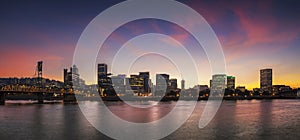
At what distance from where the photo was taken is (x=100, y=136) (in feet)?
84.9

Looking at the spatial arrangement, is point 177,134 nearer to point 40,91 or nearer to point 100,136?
point 100,136

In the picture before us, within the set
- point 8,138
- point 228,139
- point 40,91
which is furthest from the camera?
point 40,91

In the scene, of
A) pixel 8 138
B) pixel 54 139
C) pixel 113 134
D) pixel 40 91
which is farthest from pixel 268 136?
pixel 40 91

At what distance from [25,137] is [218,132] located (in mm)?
18631

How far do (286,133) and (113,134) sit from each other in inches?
671

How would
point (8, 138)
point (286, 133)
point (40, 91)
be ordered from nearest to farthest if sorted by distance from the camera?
point (8, 138), point (286, 133), point (40, 91)

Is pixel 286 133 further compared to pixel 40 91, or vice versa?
pixel 40 91

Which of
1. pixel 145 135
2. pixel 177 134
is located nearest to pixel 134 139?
pixel 145 135

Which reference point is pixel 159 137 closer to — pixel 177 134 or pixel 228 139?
pixel 177 134

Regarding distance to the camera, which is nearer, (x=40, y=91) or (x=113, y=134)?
(x=113, y=134)

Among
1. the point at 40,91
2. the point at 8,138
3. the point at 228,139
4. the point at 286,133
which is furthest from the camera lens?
the point at 40,91

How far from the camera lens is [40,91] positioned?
143 meters

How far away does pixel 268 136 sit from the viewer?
85.4 ft

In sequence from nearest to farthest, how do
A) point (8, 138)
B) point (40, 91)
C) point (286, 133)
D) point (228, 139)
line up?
1. point (228, 139)
2. point (8, 138)
3. point (286, 133)
4. point (40, 91)
